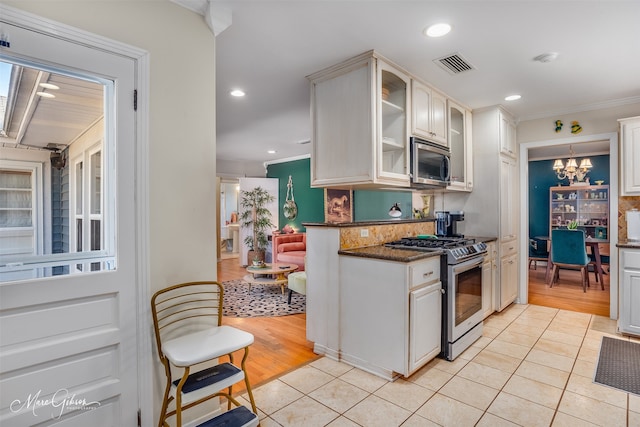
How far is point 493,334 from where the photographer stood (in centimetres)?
329

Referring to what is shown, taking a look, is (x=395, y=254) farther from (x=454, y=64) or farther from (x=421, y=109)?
(x=454, y=64)

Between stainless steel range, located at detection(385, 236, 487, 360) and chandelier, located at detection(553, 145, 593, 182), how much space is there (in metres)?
4.79

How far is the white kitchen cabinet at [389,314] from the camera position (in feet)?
7.70

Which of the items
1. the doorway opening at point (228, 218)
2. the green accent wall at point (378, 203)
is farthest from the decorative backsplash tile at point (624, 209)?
the doorway opening at point (228, 218)

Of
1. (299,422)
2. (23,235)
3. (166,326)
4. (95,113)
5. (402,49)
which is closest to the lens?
(23,235)

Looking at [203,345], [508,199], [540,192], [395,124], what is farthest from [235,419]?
[540,192]

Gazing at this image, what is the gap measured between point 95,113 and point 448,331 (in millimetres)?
2788

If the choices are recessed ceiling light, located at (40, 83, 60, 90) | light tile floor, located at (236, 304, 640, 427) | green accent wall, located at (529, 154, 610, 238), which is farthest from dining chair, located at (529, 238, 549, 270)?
recessed ceiling light, located at (40, 83, 60, 90)

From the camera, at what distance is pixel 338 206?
6.55 meters

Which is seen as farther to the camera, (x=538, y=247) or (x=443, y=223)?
(x=538, y=247)

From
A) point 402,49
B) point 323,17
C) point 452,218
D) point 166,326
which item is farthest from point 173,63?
point 452,218

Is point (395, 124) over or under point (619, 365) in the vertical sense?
over

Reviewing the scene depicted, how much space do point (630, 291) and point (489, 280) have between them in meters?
1.20

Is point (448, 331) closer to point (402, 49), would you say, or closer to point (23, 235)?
point (402, 49)
